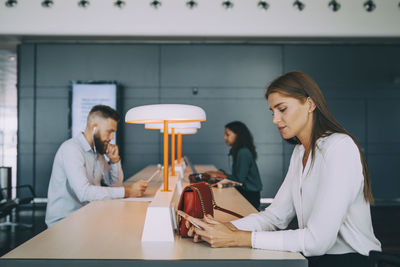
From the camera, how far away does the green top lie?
3.48 metres

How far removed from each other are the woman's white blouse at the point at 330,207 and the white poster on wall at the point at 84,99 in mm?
4851

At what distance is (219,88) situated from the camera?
5984 millimetres

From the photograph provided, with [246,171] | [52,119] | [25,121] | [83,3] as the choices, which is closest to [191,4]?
[83,3]

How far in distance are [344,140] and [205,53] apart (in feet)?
16.4

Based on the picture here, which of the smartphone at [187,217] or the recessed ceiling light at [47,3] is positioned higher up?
the recessed ceiling light at [47,3]

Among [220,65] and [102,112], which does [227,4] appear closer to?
[220,65]

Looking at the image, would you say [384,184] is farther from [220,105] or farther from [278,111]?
[278,111]

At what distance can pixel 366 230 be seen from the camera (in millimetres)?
1286

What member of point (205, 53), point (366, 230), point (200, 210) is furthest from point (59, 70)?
point (366, 230)

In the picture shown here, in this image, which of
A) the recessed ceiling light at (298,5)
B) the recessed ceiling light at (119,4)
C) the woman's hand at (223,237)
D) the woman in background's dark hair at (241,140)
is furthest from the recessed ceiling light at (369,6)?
the woman's hand at (223,237)

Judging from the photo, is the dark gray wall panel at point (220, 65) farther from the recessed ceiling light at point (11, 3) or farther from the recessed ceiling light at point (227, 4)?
the recessed ceiling light at point (11, 3)

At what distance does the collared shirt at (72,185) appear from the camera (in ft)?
7.43

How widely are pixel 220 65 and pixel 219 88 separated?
0.44 metres

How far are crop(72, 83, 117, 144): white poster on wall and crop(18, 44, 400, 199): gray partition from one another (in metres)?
0.20
